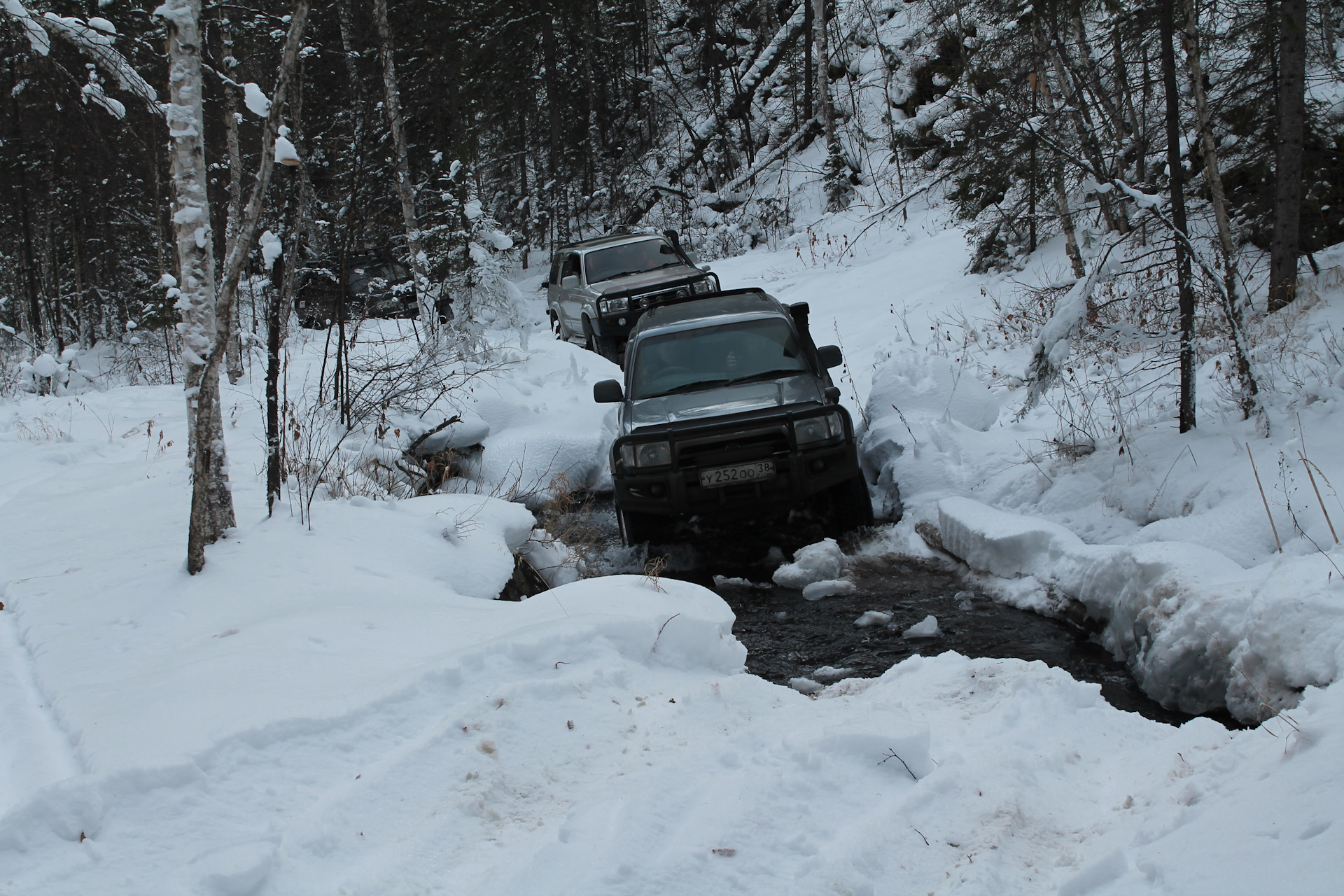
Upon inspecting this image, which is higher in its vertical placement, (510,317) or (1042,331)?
(510,317)

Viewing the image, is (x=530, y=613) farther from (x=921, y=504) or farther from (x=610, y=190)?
(x=610, y=190)

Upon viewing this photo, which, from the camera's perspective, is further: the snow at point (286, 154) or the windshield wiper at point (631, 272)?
the windshield wiper at point (631, 272)

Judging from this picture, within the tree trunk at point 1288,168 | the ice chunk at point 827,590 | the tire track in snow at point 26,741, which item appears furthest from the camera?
the tree trunk at point 1288,168

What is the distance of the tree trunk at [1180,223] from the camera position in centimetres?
558

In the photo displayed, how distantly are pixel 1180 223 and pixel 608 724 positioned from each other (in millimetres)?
5215

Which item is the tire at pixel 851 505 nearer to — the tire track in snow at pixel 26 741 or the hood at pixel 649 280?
the tire track in snow at pixel 26 741

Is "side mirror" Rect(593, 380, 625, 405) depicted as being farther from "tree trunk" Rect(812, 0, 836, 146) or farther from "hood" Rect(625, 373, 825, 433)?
"tree trunk" Rect(812, 0, 836, 146)

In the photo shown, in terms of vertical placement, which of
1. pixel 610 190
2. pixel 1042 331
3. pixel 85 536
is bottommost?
pixel 85 536

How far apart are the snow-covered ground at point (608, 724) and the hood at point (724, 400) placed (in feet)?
4.52

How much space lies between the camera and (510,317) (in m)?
11.7

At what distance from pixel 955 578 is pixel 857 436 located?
9.40 feet

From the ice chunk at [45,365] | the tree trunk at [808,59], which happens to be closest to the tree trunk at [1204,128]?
the ice chunk at [45,365]

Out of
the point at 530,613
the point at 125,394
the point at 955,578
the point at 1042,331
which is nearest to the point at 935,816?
the point at 530,613

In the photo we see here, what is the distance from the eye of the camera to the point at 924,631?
4.66 m
